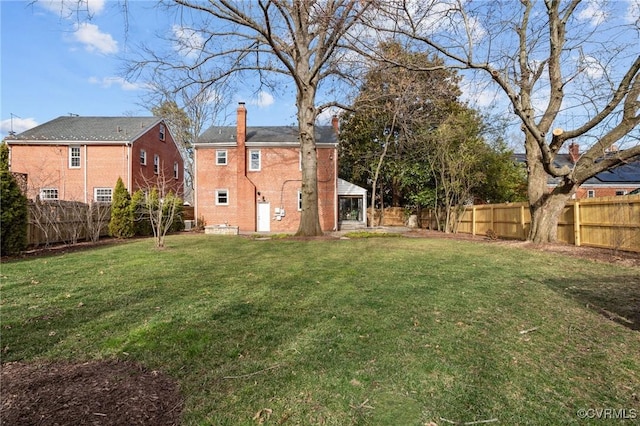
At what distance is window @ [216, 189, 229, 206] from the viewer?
23.2 meters

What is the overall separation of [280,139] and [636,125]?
1838cm

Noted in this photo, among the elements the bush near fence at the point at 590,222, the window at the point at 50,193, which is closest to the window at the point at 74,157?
the window at the point at 50,193

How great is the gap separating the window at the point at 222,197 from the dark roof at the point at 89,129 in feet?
21.9

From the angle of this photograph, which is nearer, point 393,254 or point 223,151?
point 393,254

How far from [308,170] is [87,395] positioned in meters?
14.0

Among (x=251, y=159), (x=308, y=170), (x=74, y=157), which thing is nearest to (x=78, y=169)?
(x=74, y=157)

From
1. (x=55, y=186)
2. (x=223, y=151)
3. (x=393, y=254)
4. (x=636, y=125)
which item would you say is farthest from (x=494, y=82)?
(x=55, y=186)

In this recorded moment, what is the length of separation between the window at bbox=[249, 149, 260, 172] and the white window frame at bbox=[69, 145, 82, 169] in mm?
11325

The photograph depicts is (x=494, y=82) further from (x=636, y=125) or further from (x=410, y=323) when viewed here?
(x=410, y=323)

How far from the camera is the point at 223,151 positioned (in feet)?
76.0

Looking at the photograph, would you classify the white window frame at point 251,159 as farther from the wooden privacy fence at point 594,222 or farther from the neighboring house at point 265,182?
the wooden privacy fence at point 594,222

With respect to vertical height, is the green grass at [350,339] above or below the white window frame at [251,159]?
below

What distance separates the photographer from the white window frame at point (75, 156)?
891 inches

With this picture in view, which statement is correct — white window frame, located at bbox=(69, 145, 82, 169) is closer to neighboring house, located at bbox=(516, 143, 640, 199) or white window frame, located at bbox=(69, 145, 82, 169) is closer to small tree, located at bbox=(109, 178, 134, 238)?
small tree, located at bbox=(109, 178, 134, 238)
